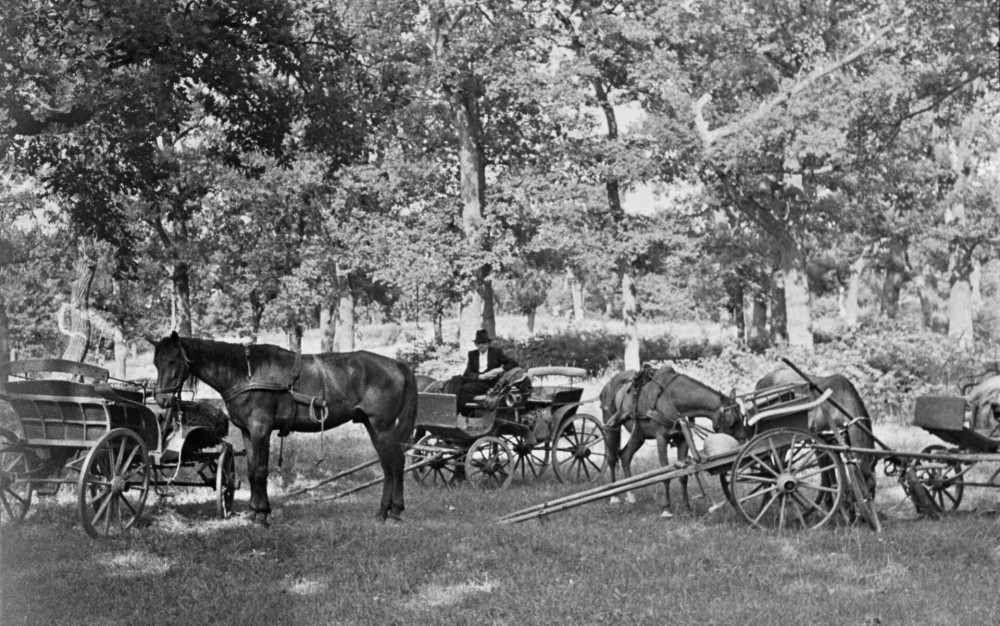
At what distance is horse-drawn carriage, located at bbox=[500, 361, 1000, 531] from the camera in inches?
395

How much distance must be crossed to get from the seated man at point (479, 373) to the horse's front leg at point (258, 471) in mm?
3819

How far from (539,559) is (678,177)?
2431 cm

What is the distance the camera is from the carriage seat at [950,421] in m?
10.2

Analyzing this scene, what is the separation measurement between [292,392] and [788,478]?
4.92m

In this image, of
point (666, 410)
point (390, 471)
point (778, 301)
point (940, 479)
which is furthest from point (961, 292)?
point (390, 471)

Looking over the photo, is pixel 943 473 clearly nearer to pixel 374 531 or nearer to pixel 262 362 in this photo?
pixel 374 531

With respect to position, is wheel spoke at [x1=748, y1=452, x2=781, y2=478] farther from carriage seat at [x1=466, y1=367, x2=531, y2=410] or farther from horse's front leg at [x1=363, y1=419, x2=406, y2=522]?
carriage seat at [x1=466, y1=367, x2=531, y2=410]

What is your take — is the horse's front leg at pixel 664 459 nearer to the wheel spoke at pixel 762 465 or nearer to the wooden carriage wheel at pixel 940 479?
the wheel spoke at pixel 762 465

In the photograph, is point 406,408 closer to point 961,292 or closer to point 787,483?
point 787,483

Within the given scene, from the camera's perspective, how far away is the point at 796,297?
3130 cm

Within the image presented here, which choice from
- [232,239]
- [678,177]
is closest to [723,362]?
[678,177]

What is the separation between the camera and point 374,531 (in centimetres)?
1028

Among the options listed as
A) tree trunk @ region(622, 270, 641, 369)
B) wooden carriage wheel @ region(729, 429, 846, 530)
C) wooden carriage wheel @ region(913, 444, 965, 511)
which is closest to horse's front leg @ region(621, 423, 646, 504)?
wooden carriage wheel @ region(729, 429, 846, 530)

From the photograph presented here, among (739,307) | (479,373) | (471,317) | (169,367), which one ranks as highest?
(739,307)
